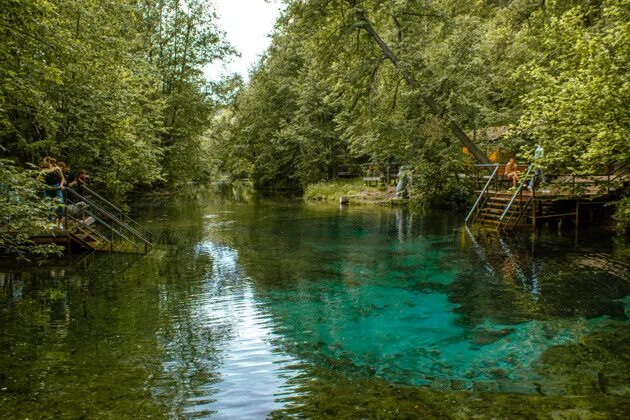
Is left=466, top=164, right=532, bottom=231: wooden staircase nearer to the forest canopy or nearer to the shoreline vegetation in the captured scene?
the shoreline vegetation

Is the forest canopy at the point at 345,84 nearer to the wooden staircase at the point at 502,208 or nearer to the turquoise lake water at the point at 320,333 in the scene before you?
the wooden staircase at the point at 502,208

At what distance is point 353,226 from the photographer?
22.0m

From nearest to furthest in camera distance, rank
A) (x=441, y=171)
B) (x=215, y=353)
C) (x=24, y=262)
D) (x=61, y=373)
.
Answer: (x=61, y=373), (x=215, y=353), (x=24, y=262), (x=441, y=171)

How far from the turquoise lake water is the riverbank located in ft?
52.9

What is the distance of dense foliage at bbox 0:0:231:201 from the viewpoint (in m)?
9.78

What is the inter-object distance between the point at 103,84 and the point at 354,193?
21.0 m

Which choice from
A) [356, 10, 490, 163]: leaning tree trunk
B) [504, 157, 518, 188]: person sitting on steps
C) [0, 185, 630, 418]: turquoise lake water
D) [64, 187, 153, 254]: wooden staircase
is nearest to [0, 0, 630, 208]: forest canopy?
[356, 10, 490, 163]: leaning tree trunk

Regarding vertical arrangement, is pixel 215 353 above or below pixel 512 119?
below

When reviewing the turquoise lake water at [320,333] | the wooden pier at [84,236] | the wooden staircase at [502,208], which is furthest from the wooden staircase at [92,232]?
the wooden staircase at [502,208]

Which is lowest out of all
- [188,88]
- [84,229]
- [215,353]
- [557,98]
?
[215,353]

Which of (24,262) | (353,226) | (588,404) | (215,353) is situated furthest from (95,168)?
(588,404)

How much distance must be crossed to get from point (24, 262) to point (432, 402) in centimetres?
1199

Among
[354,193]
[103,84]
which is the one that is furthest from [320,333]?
[354,193]

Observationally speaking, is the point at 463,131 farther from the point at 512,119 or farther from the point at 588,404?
the point at 588,404
